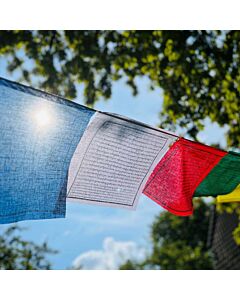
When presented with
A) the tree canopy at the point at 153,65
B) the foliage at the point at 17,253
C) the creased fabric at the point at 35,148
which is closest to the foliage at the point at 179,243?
the foliage at the point at 17,253

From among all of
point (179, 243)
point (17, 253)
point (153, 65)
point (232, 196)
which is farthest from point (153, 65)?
point (179, 243)

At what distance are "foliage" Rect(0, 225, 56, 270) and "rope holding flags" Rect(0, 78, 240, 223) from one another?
427 inches

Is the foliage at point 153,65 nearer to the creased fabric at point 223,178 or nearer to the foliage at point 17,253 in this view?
the creased fabric at point 223,178

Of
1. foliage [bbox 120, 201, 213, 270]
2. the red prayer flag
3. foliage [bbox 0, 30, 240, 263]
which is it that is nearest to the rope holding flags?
the red prayer flag

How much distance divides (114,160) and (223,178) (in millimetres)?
1003

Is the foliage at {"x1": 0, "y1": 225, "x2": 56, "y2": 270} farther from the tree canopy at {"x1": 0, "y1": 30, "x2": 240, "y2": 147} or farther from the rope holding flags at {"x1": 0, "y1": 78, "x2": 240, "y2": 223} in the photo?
the rope holding flags at {"x1": 0, "y1": 78, "x2": 240, "y2": 223}

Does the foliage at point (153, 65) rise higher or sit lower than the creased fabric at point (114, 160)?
higher

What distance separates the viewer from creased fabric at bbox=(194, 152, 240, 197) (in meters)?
3.08

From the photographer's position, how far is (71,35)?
6.71 m

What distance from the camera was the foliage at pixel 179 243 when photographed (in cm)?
2639

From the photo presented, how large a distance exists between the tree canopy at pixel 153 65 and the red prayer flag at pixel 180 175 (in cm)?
373

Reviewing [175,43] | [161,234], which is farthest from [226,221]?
[161,234]

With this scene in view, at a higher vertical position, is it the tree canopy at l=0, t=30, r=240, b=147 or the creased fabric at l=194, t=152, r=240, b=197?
the tree canopy at l=0, t=30, r=240, b=147
